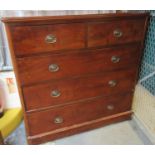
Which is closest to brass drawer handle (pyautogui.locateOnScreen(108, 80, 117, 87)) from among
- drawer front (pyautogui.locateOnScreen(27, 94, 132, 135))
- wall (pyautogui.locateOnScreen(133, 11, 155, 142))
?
drawer front (pyautogui.locateOnScreen(27, 94, 132, 135))

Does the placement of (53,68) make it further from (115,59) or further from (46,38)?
(115,59)

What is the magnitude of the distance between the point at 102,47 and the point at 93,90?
348 millimetres

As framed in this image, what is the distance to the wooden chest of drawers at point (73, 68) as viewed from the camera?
1055 mm

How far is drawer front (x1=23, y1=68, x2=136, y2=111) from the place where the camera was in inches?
48.4

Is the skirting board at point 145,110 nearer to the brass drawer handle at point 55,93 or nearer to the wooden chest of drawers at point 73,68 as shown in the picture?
the wooden chest of drawers at point 73,68

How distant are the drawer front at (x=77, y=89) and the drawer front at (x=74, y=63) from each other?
2.3 inches

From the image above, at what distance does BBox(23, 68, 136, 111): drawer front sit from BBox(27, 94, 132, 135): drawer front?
6cm

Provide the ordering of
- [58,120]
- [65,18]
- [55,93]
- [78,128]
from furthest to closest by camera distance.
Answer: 1. [78,128]
2. [58,120]
3. [55,93]
4. [65,18]

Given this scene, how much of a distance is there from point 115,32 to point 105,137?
86 centimetres

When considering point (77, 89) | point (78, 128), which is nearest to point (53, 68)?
point (77, 89)

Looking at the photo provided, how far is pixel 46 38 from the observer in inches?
41.8
